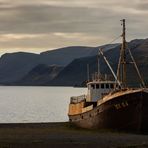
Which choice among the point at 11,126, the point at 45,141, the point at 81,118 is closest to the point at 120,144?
the point at 45,141

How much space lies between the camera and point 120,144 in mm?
45062

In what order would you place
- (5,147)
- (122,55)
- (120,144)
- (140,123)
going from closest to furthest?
(5,147)
(120,144)
(140,123)
(122,55)

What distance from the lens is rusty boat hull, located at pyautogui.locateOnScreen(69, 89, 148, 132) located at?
57406 mm

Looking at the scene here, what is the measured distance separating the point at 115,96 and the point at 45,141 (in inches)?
538

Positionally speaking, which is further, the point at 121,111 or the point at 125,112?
the point at 121,111

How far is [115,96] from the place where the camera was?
193 feet

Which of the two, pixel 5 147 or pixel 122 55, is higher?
pixel 122 55

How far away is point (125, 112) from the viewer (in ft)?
191

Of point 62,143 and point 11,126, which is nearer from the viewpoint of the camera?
point 62,143

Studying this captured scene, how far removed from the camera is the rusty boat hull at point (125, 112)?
57.4m

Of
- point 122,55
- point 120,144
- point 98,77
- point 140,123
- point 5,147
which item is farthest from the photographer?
point 98,77

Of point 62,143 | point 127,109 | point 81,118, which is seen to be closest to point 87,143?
point 62,143

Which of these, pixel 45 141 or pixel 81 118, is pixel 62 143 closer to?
pixel 45 141

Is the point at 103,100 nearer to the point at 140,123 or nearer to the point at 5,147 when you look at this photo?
the point at 140,123
